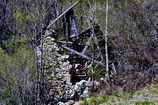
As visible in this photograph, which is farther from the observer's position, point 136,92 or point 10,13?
point 10,13

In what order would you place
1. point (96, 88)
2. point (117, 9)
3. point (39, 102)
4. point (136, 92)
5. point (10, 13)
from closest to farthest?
point (136, 92)
point (39, 102)
point (96, 88)
point (117, 9)
point (10, 13)

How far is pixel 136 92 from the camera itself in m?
6.57

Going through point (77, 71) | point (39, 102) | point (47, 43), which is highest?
point (47, 43)

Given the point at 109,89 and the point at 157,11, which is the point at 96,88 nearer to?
the point at 109,89

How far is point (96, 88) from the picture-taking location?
774 centimetres

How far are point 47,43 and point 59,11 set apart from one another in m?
2.22

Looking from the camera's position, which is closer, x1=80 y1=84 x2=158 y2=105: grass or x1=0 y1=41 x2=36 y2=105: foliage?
x1=80 y1=84 x2=158 y2=105: grass

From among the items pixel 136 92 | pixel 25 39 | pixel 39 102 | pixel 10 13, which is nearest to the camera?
pixel 136 92

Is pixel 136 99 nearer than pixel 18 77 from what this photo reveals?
Yes

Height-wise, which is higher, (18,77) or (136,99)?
(18,77)

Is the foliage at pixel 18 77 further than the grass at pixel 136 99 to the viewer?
Yes

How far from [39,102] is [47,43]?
245cm

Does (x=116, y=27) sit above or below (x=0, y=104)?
above

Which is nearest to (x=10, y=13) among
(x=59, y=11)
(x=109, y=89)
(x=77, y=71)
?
(x=59, y=11)
